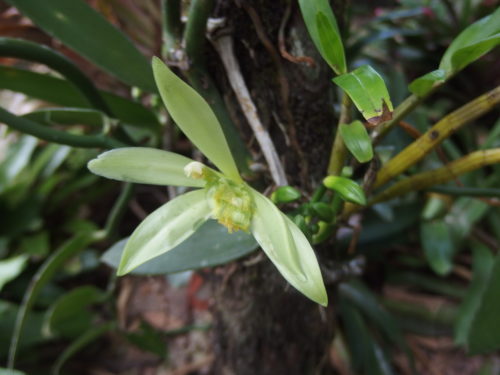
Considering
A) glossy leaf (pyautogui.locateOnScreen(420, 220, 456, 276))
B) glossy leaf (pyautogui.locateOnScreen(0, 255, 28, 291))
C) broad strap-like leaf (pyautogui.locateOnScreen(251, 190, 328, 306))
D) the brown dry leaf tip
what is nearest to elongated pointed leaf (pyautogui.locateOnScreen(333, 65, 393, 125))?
the brown dry leaf tip

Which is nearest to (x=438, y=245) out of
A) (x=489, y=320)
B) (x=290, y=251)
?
(x=489, y=320)

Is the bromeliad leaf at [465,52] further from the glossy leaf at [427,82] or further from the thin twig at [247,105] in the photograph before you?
the thin twig at [247,105]

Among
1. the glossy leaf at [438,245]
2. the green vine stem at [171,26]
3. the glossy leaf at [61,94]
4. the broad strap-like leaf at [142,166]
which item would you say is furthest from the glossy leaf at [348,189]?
the glossy leaf at [438,245]

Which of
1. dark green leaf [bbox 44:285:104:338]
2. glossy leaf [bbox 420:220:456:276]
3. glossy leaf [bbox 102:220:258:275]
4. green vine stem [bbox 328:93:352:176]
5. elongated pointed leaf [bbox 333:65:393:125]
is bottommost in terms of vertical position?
glossy leaf [bbox 420:220:456:276]

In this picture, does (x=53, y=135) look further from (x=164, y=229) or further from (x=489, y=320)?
(x=489, y=320)

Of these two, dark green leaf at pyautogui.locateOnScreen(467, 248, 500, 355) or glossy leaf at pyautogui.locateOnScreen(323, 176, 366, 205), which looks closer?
glossy leaf at pyautogui.locateOnScreen(323, 176, 366, 205)

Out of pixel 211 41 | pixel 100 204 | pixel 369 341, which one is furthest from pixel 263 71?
pixel 100 204

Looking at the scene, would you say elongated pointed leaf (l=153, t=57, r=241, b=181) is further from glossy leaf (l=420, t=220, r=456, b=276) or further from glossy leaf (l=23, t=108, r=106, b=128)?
glossy leaf (l=420, t=220, r=456, b=276)
